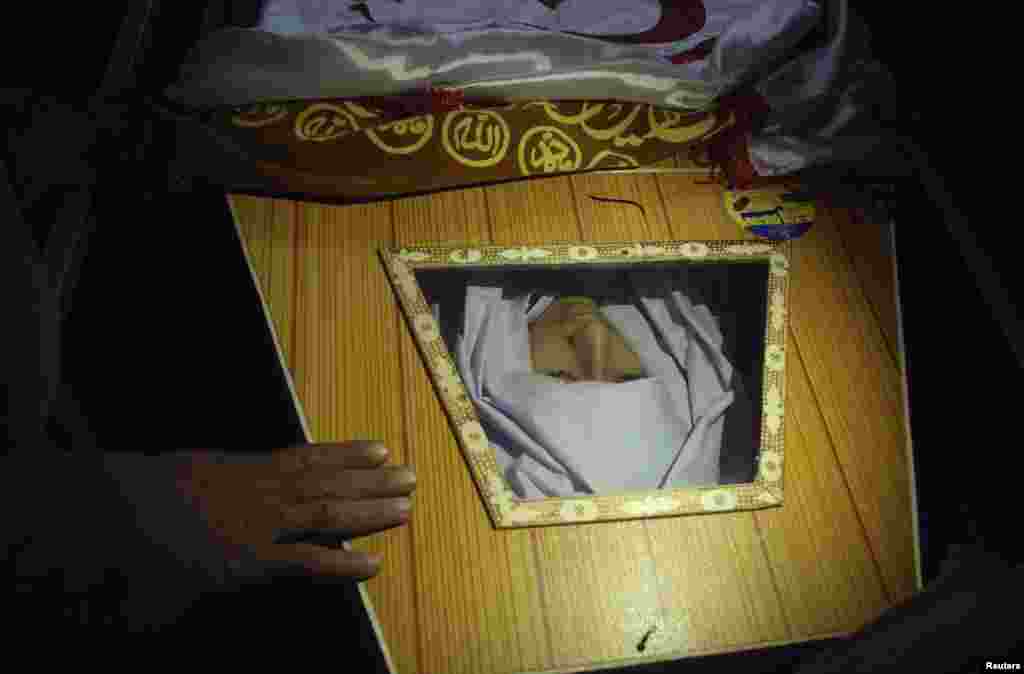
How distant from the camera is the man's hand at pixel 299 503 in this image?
0.71 m

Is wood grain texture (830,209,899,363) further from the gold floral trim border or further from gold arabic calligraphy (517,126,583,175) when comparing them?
gold arabic calligraphy (517,126,583,175)

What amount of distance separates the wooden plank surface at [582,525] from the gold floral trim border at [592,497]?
18 millimetres

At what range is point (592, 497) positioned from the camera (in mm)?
790

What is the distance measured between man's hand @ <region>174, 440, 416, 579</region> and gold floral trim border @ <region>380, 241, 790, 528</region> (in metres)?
0.10

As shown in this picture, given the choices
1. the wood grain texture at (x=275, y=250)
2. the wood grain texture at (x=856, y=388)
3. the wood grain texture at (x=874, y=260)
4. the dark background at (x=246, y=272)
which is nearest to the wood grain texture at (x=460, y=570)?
the wood grain texture at (x=275, y=250)

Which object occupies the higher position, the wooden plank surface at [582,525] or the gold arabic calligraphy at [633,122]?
the gold arabic calligraphy at [633,122]

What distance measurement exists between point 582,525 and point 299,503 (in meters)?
0.32

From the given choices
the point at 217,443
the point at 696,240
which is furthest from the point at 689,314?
the point at 217,443

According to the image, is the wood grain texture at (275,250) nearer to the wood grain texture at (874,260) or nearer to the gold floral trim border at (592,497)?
the gold floral trim border at (592,497)

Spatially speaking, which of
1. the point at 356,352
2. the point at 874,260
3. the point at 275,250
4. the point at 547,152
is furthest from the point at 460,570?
the point at 874,260

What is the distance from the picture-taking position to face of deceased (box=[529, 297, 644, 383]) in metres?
0.95

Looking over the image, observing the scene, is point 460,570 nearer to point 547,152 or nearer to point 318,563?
point 318,563

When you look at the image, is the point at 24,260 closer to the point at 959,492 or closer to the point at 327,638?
the point at 327,638

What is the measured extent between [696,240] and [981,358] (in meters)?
0.47
